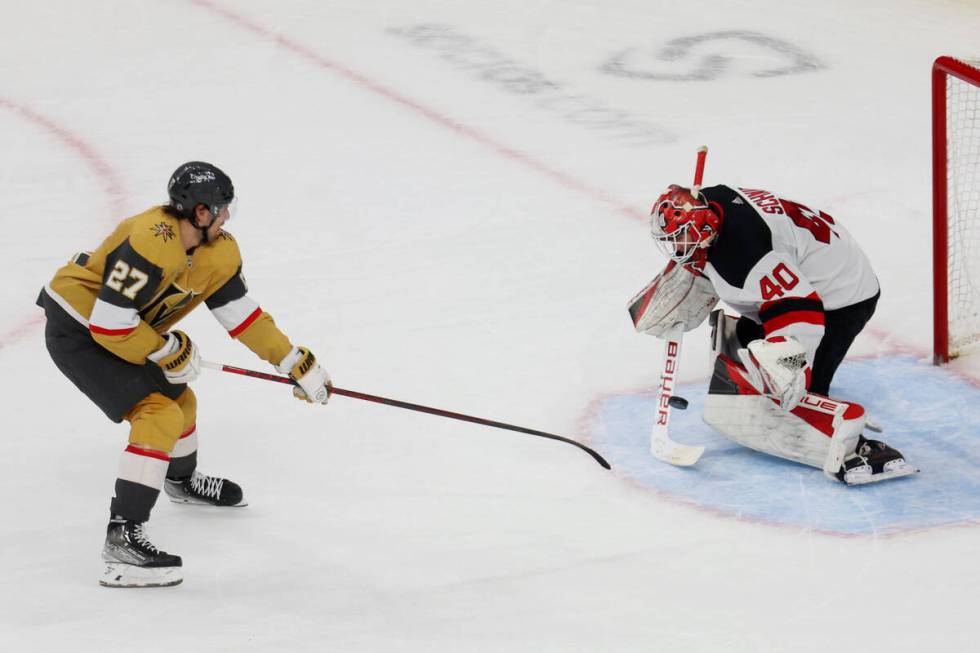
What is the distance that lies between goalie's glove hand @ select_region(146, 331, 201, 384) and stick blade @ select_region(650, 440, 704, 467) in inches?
49.5

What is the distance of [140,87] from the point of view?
21.9 ft

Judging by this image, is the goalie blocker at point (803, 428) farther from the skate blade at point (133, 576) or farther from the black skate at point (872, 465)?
the skate blade at point (133, 576)

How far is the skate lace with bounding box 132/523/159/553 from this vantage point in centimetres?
318

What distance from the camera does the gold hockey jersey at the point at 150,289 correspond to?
3039 mm

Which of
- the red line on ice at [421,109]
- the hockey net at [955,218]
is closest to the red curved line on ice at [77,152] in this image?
the red line on ice at [421,109]

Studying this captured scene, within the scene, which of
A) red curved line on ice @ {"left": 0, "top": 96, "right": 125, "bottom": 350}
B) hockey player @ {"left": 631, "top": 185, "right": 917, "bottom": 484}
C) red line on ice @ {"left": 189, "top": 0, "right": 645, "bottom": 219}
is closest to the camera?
hockey player @ {"left": 631, "top": 185, "right": 917, "bottom": 484}

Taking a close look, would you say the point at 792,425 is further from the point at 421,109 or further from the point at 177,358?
the point at 421,109

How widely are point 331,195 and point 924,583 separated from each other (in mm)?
3068

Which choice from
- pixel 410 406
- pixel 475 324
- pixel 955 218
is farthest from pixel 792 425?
pixel 955 218

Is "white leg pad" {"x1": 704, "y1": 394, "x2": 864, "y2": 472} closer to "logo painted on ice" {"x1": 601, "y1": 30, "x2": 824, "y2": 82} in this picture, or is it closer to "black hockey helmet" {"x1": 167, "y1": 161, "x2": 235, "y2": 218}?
"black hockey helmet" {"x1": 167, "y1": 161, "x2": 235, "y2": 218}

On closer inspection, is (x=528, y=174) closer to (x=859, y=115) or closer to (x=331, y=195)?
(x=331, y=195)

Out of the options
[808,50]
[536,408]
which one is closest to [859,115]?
[808,50]

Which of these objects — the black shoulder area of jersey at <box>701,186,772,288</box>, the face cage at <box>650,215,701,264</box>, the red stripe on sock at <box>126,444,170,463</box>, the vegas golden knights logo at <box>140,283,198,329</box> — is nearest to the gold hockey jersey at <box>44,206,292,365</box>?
the vegas golden knights logo at <box>140,283,198,329</box>

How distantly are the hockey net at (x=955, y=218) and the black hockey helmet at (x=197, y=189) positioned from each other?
7.60 feet
